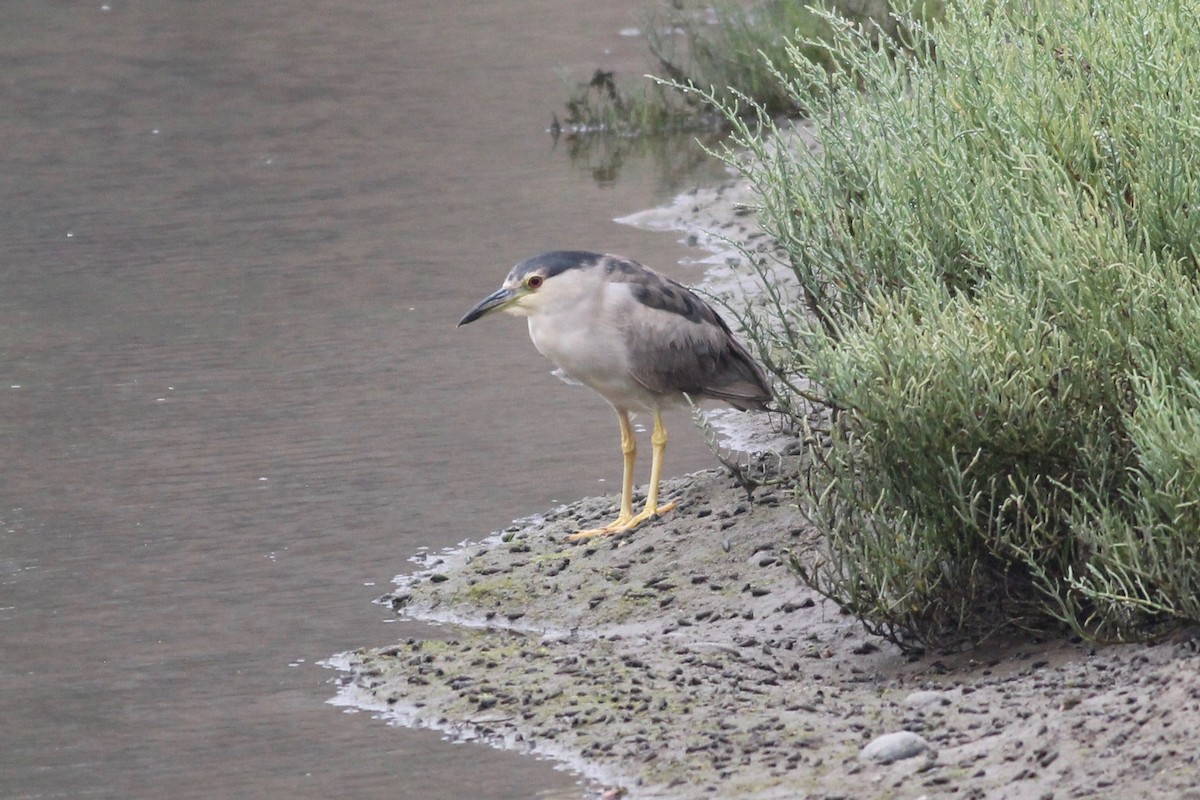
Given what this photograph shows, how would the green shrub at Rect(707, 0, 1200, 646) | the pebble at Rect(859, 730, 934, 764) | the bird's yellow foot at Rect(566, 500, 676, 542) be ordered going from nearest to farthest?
the pebble at Rect(859, 730, 934, 764) → the green shrub at Rect(707, 0, 1200, 646) → the bird's yellow foot at Rect(566, 500, 676, 542)

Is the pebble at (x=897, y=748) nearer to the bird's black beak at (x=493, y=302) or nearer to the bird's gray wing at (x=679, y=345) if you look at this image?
the bird's gray wing at (x=679, y=345)

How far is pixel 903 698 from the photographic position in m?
5.60

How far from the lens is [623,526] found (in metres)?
7.51

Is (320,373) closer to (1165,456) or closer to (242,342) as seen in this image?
(242,342)

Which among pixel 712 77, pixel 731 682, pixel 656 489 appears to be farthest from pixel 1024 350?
pixel 712 77

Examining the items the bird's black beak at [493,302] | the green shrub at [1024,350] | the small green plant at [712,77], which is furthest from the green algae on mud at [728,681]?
the small green plant at [712,77]

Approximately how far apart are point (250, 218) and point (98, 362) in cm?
344

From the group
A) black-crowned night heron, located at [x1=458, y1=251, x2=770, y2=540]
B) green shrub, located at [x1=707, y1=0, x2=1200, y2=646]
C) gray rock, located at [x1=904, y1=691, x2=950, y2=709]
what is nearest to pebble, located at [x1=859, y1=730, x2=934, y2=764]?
gray rock, located at [x1=904, y1=691, x2=950, y2=709]

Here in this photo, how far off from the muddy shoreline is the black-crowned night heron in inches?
14.8

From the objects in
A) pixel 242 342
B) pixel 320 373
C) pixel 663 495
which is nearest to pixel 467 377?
pixel 320 373

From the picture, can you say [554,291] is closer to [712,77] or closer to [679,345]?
[679,345]

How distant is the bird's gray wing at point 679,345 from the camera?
24.5ft

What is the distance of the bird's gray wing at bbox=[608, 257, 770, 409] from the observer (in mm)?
7459

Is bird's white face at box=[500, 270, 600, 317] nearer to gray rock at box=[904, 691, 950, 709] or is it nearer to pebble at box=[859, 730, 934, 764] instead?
gray rock at box=[904, 691, 950, 709]
